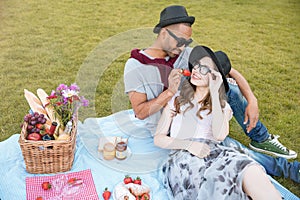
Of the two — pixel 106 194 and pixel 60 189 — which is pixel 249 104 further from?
pixel 60 189

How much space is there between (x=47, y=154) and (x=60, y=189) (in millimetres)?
249

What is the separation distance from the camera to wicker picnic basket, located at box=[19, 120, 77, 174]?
2447 mm

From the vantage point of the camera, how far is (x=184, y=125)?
259 cm

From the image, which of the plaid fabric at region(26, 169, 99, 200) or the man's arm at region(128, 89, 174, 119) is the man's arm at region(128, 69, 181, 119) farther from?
the plaid fabric at region(26, 169, 99, 200)

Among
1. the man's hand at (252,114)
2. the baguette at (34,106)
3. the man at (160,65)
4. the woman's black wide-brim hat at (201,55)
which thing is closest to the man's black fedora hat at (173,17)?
the man at (160,65)

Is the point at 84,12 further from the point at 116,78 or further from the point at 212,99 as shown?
the point at 212,99

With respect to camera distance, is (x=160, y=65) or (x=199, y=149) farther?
(x=160, y=65)

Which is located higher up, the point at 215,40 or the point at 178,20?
the point at 178,20

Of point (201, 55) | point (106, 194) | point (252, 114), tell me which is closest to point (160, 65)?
point (201, 55)

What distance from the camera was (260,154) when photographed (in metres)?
2.93

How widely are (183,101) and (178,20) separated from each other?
1.85 feet

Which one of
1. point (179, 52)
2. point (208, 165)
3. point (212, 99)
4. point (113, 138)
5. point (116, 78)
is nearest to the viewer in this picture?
point (208, 165)

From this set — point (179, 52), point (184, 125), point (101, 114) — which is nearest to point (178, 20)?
point (179, 52)

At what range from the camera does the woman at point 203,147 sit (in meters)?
2.23
